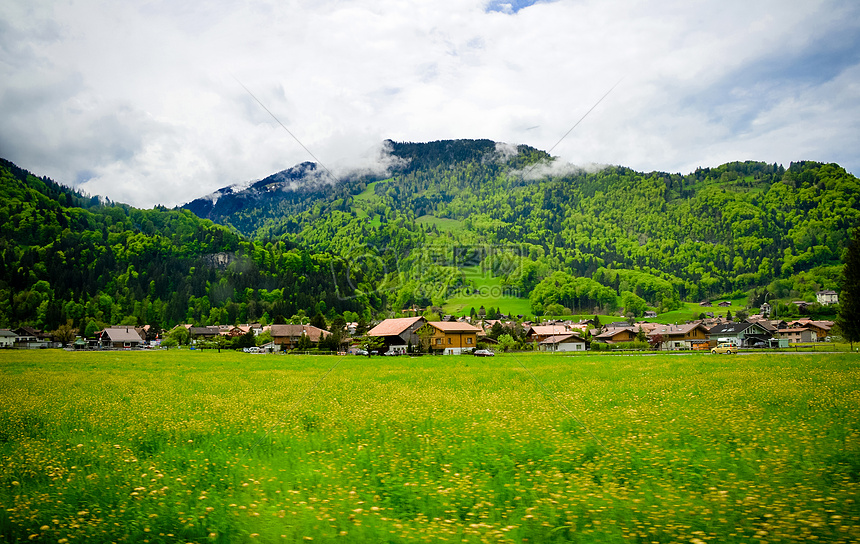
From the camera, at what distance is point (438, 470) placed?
30.2 ft

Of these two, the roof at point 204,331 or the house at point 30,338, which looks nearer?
the house at point 30,338

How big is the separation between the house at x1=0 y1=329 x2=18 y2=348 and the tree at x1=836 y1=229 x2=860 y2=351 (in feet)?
523

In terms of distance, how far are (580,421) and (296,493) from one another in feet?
29.4

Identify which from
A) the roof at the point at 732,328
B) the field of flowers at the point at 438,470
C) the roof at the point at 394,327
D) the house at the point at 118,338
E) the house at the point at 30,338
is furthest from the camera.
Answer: the house at the point at 118,338

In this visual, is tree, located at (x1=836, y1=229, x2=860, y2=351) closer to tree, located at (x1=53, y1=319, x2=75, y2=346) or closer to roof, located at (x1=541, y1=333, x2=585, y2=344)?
roof, located at (x1=541, y1=333, x2=585, y2=344)

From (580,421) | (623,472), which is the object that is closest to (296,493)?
(623,472)

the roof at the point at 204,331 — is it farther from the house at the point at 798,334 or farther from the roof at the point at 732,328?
the house at the point at 798,334

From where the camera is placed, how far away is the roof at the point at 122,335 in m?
128

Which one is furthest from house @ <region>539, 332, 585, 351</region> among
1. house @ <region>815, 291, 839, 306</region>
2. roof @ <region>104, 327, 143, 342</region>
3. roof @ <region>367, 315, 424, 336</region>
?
house @ <region>815, 291, 839, 306</region>

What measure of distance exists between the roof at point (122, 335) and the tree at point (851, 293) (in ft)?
497

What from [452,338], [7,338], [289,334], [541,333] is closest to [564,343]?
[541,333]

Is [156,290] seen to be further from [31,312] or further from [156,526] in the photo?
[156,526]

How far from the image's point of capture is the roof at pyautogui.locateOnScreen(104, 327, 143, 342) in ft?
420

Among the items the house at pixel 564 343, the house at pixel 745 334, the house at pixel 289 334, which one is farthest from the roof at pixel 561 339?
the house at pixel 289 334
